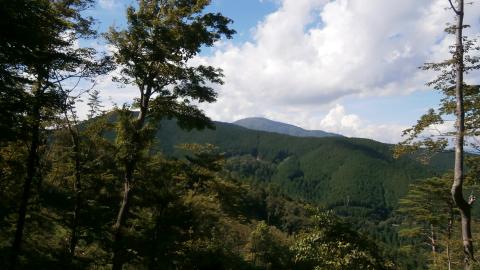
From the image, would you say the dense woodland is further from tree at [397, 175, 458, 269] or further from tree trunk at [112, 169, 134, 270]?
tree at [397, 175, 458, 269]

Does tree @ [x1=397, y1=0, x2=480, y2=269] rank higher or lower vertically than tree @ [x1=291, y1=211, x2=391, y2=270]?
higher

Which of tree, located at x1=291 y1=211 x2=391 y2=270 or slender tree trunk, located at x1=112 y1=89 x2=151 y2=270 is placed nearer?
tree, located at x1=291 y1=211 x2=391 y2=270

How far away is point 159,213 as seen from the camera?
61.4 ft

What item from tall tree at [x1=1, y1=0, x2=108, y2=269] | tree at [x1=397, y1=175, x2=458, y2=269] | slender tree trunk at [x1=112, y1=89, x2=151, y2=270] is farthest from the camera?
tree at [x1=397, y1=175, x2=458, y2=269]

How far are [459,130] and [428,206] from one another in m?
17.8

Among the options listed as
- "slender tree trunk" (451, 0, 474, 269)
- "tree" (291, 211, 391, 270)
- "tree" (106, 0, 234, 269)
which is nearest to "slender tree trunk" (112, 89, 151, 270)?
"tree" (106, 0, 234, 269)

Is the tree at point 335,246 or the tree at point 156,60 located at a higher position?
the tree at point 156,60

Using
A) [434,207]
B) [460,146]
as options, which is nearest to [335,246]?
[460,146]

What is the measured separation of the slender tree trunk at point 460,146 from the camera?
42.7 feet

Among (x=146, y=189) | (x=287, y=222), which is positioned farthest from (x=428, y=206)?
(x=287, y=222)

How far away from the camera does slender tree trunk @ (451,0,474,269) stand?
13.0 metres

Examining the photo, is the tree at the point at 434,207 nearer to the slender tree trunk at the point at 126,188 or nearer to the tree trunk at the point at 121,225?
the slender tree trunk at the point at 126,188

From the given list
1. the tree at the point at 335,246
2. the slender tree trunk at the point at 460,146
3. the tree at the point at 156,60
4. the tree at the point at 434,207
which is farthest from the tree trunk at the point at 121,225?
the tree at the point at 434,207

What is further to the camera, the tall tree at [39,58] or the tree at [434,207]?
the tree at [434,207]
